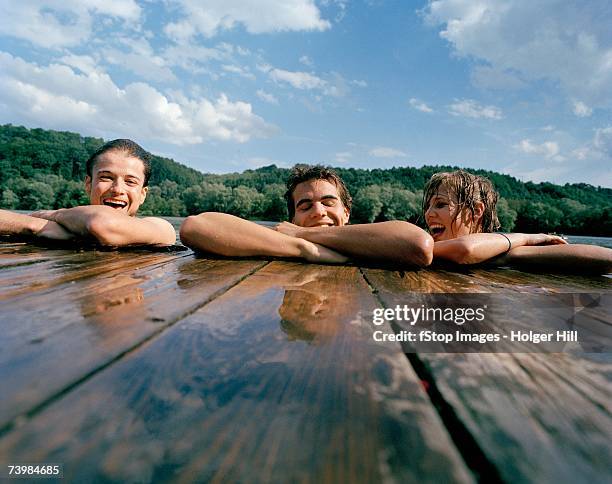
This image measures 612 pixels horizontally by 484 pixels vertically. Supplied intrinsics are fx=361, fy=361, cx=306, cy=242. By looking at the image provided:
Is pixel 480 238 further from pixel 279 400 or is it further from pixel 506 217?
pixel 506 217

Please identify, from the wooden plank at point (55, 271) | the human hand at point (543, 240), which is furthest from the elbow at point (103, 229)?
the human hand at point (543, 240)

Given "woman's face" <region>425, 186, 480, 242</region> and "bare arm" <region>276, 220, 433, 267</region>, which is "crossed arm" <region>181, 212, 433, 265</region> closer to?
"bare arm" <region>276, 220, 433, 267</region>

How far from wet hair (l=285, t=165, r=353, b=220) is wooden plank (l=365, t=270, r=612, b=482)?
255 centimetres

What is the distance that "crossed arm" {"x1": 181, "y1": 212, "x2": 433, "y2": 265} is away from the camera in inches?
72.4

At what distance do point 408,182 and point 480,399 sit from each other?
6817 centimetres

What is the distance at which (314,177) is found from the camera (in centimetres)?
301

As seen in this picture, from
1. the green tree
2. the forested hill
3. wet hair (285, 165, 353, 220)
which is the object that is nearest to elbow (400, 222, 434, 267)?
wet hair (285, 165, 353, 220)

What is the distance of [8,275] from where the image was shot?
1.21 m

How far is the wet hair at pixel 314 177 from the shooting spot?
3047mm

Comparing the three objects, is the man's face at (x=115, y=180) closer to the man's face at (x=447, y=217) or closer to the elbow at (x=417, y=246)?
the elbow at (x=417, y=246)

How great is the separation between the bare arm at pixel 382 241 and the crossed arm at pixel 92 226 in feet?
3.50

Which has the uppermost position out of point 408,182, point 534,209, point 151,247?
point 408,182

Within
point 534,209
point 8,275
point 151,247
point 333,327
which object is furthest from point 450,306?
point 534,209

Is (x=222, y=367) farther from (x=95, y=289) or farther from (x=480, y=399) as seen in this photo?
(x=95, y=289)
